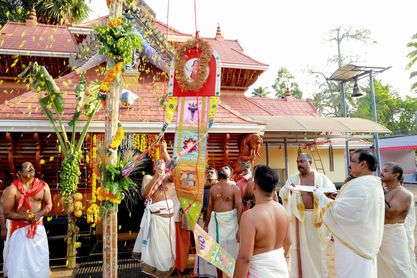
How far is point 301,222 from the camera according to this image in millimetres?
4551

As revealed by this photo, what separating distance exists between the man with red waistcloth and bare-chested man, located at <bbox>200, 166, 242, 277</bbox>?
2.50 m

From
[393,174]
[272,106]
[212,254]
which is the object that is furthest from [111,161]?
[272,106]

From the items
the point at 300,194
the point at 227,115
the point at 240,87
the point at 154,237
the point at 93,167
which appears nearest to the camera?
the point at 300,194

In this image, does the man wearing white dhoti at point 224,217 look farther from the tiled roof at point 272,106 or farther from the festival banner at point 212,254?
the tiled roof at point 272,106

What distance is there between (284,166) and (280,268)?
8.35 meters

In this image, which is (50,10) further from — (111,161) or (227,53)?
(111,161)

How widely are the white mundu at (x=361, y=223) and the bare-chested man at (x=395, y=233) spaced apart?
698 millimetres

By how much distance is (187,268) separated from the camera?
5633 mm

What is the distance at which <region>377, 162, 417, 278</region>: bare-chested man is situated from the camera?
4.08 metres

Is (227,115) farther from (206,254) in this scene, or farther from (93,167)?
(206,254)

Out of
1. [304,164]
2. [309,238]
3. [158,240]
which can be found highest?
[304,164]

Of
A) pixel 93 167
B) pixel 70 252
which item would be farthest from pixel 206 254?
pixel 93 167

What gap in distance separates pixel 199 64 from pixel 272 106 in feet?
27.2

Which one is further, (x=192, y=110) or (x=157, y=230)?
(x=157, y=230)
